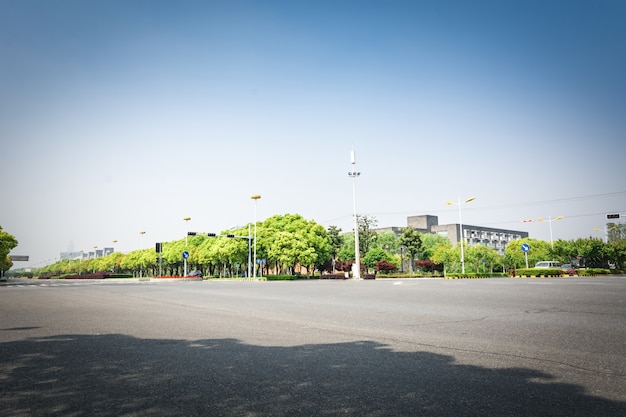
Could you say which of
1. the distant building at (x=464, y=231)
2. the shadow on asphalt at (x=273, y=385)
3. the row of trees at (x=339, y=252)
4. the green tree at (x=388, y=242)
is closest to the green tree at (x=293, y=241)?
the row of trees at (x=339, y=252)

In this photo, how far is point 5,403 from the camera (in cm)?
378

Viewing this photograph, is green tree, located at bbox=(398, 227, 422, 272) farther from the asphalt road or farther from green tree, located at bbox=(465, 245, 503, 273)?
the asphalt road

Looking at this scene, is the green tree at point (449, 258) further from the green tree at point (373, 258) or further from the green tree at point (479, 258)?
the green tree at point (373, 258)

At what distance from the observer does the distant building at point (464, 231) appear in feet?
429

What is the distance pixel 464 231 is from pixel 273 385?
140m

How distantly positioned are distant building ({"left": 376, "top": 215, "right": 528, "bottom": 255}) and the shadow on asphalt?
128 meters

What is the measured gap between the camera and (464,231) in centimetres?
13500

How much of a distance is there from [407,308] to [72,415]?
1001 centimetres

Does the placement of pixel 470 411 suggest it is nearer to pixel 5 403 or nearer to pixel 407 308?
pixel 5 403

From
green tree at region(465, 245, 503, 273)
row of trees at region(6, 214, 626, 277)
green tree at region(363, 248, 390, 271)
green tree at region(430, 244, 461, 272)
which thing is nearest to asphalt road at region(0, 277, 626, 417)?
row of trees at region(6, 214, 626, 277)

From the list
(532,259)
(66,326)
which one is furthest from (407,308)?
(532,259)

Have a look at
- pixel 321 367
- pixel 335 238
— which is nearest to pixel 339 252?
pixel 335 238

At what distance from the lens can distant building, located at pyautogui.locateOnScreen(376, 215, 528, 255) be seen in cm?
13062

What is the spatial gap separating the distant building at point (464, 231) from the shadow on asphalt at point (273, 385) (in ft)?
419
